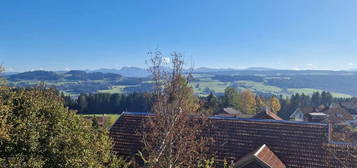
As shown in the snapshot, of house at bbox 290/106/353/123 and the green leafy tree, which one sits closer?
the green leafy tree

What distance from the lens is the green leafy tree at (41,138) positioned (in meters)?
10.7

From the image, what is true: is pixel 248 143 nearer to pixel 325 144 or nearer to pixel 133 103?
pixel 325 144

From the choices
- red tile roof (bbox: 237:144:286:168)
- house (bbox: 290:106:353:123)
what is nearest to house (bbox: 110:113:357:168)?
red tile roof (bbox: 237:144:286:168)

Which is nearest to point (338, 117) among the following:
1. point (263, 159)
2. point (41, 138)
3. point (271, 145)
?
point (271, 145)

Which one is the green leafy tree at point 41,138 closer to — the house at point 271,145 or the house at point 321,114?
the house at point 271,145

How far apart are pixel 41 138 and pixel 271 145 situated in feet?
37.9

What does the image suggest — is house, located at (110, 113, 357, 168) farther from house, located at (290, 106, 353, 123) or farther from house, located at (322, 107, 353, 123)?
house, located at (290, 106, 353, 123)

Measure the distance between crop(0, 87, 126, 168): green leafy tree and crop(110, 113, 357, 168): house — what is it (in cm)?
358

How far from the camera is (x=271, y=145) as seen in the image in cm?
1614

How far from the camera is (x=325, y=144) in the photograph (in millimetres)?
15227

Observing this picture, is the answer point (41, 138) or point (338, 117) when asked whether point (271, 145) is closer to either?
point (41, 138)

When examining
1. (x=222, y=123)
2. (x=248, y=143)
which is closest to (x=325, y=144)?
(x=248, y=143)

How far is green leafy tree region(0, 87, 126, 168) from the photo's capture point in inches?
423

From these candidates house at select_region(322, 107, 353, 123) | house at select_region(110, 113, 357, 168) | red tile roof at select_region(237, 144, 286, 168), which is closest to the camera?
red tile roof at select_region(237, 144, 286, 168)
